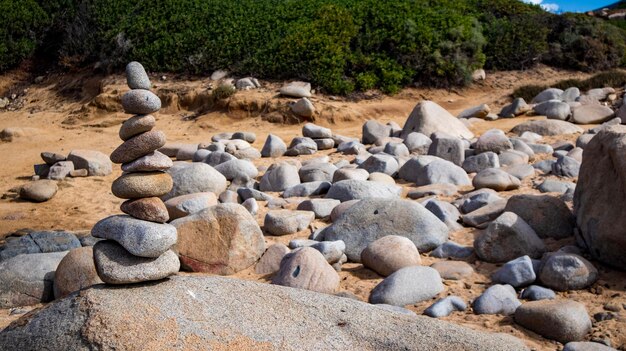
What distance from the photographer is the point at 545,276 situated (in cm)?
502

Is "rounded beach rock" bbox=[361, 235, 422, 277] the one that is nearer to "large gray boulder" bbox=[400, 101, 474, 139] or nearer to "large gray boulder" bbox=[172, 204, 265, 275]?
"large gray boulder" bbox=[172, 204, 265, 275]

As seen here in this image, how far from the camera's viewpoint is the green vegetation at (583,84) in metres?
14.6

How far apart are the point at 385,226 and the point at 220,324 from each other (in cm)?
286

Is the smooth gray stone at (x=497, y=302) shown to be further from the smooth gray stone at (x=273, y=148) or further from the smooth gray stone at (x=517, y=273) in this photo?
the smooth gray stone at (x=273, y=148)

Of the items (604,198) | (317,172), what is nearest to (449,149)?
(317,172)

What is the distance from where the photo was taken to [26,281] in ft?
18.1

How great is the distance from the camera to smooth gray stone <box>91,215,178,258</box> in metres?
3.69

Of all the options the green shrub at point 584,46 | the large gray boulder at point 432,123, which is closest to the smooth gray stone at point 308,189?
the large gray boulder at point 432,123

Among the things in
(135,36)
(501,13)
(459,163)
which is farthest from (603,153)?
(501,13)

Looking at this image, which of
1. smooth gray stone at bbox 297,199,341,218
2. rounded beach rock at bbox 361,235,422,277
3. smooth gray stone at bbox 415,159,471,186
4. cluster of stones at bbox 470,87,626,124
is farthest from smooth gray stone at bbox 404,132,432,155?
rounded beach rock at bbox 361,235,422,277

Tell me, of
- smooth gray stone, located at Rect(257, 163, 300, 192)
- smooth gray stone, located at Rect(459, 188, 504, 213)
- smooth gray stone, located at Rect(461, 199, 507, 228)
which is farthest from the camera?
smooth gray stone, located at Rect(257, 163, 300, 192)

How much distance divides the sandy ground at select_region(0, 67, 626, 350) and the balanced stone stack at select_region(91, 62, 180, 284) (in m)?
1.75

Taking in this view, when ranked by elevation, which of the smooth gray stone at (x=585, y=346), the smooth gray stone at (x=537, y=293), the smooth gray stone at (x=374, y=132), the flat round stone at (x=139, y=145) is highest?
the flat round stone at (x=139, y=145)

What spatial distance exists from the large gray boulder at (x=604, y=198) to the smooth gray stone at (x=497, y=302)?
91 cm
